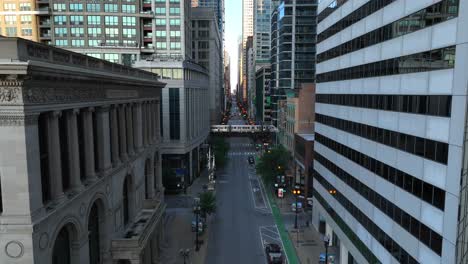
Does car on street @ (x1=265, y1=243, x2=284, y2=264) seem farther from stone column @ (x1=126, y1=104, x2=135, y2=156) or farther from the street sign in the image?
the street sign

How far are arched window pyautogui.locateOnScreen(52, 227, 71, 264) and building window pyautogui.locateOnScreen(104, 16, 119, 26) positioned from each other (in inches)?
2668

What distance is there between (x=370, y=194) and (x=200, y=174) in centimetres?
5914

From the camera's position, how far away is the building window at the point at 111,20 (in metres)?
81.9

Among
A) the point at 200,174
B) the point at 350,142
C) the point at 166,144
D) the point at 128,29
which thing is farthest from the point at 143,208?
the point at 128,29

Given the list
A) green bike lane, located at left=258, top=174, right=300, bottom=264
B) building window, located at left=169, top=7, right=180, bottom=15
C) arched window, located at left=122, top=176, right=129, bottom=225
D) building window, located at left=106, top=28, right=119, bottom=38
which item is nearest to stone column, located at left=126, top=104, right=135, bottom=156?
arched window, located at left=122, top=176, right=129, bottom=225

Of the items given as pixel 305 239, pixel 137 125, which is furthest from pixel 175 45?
pixel 305 239

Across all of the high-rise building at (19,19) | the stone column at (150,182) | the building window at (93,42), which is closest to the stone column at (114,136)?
the stone column at (150,182)

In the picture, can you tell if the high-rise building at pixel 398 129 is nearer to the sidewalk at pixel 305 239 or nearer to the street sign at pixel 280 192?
the sidewalk at pixel 305 239

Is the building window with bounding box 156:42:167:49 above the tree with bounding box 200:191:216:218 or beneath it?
above

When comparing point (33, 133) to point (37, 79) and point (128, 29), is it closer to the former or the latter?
point (37, 79)

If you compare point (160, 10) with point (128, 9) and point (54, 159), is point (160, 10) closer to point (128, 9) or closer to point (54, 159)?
point (128, 9)

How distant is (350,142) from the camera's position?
35094mm

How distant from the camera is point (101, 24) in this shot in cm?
8200

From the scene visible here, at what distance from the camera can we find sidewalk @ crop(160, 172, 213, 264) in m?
41.2
